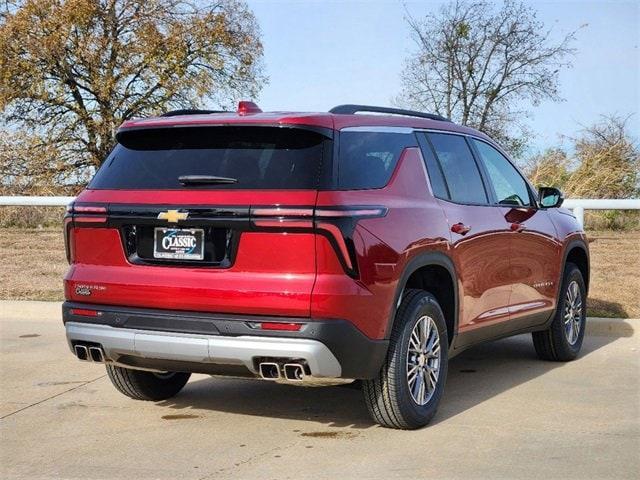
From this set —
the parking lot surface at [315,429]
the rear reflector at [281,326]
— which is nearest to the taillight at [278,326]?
the rear reflector at [281,326]

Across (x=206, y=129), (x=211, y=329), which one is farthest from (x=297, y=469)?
(x=206, y=129)

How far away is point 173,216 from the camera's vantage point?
17.7 ft

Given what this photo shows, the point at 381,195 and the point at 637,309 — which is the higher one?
the point at 381,195

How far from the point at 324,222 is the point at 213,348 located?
877 millimetres

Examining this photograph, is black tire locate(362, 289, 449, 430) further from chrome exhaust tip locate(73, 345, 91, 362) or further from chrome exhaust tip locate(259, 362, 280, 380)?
chrome exhaust tip locate(73, 345, 91, 362)

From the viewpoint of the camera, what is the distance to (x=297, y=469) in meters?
5.02

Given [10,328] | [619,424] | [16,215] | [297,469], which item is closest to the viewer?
[297,469]

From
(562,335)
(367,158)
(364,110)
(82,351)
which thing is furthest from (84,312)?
(562,335)

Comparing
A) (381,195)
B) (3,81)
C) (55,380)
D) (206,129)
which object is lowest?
(55,380)

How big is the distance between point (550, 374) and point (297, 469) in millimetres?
3259

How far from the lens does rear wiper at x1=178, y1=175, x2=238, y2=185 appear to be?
5391mm

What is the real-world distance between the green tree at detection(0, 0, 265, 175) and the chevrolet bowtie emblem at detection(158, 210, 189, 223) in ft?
113

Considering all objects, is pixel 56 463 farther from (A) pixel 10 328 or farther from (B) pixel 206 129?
(A) pixel 10 328

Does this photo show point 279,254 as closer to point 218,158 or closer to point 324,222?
point 324,222
